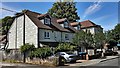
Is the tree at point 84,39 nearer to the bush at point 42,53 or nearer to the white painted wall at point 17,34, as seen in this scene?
the bush at point 42,53

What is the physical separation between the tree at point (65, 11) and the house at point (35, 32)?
21.7 m

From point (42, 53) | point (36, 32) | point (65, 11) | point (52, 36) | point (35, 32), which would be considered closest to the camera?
point (42, 53)

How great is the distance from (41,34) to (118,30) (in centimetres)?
4625

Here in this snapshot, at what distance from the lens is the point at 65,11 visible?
201ft

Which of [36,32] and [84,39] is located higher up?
[36,32]

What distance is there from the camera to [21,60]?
2739 cm

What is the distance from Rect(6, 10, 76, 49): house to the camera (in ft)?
104

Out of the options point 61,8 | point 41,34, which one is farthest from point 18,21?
point 61,8

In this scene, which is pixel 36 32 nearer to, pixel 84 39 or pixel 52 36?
pixel 52 36

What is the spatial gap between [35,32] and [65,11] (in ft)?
101

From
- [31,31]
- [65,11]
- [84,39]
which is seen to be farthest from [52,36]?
[65,11]

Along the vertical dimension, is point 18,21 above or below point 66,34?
above

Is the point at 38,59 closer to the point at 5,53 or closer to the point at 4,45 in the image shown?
the point at 5,53

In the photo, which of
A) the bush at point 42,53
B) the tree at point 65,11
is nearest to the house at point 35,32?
the bush at point 42,53
